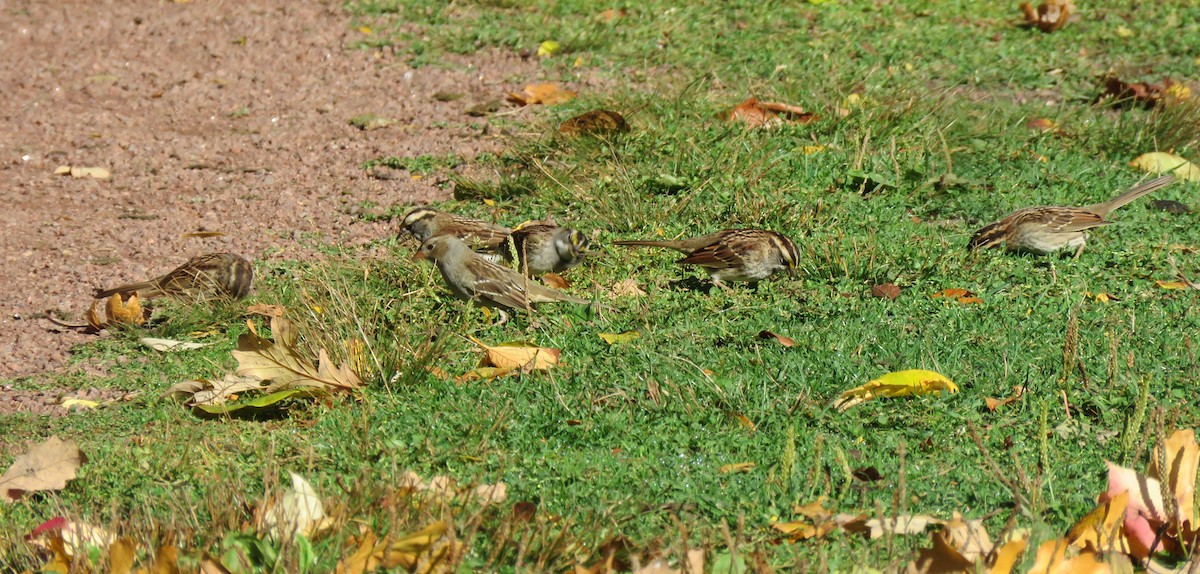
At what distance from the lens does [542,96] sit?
9.20m

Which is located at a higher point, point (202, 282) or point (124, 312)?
point (202, 282)

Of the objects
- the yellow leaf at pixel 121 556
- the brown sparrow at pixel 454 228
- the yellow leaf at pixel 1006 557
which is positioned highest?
the yellow leaf at pixel 1006 557

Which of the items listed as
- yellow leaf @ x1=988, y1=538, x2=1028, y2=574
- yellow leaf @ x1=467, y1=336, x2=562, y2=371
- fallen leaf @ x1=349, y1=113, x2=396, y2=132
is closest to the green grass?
yellow leaf @ x1=467, y1=336, x2=562, y2=371

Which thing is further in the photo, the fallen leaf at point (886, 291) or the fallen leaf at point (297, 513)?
the fallen leaf at point (886, 291)

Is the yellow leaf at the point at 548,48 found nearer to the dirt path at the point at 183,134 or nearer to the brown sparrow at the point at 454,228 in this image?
the dirt path at the point at 183,134

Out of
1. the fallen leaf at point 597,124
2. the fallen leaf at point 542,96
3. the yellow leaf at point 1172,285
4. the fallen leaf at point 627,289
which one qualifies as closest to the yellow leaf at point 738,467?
the fallen leaf at point 627,289

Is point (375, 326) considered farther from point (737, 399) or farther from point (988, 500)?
point (988, 500)

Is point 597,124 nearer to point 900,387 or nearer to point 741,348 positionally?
point 741,348

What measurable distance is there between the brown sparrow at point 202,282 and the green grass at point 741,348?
0.14m

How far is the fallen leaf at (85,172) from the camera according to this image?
8367 millimetres

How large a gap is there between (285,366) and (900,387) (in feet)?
8.41

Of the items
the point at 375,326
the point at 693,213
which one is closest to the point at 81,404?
the point at 375,326

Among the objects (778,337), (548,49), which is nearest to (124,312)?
(778,337)

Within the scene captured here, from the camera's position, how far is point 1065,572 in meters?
3.46
